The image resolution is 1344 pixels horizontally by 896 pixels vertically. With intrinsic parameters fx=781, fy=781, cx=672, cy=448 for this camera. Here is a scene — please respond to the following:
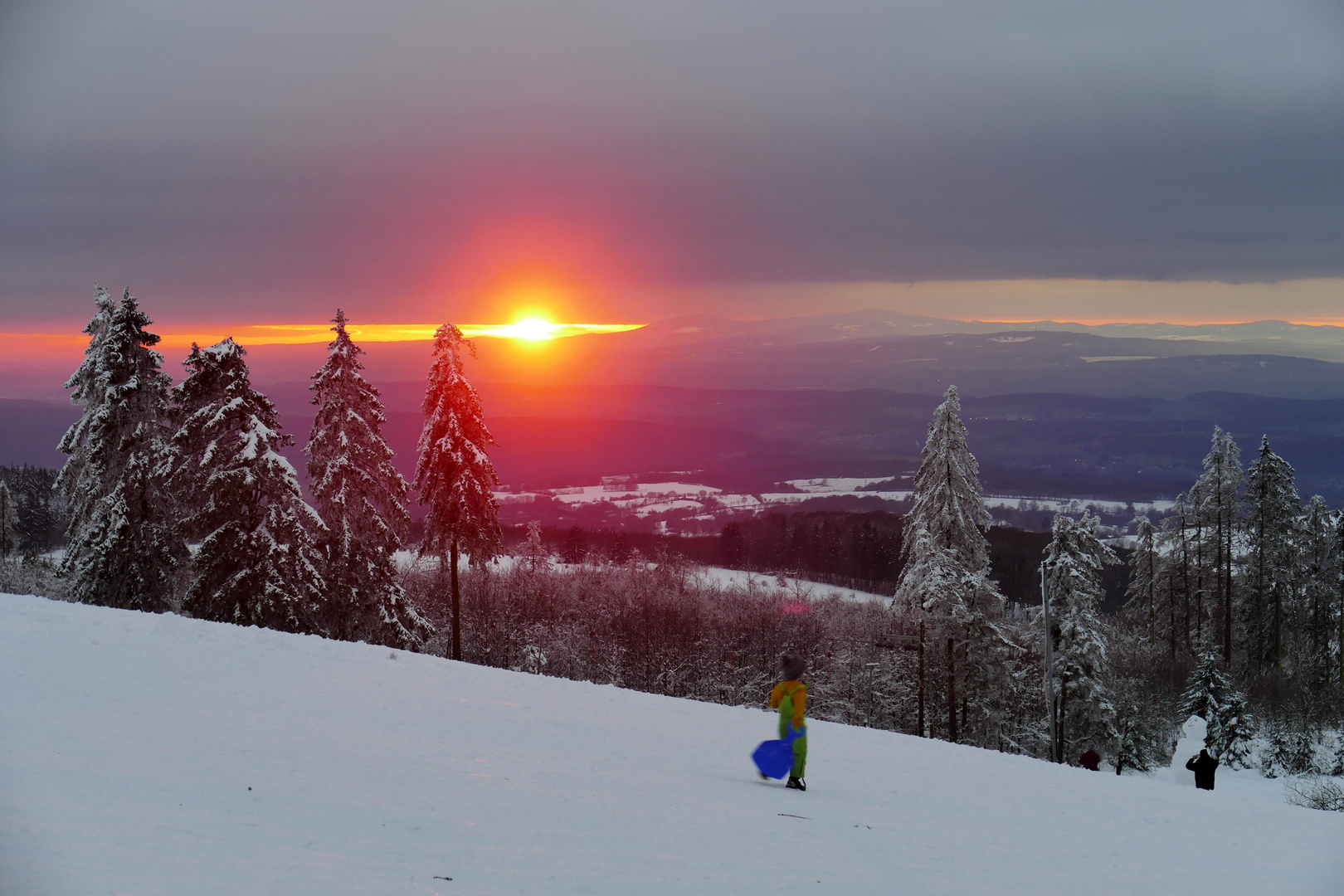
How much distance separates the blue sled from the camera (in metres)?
12.0

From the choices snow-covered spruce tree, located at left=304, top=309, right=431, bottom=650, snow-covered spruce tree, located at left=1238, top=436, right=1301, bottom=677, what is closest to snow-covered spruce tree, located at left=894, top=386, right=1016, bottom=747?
snow-covered spruce tree, located at left=304, top=309, right=431, bottom=650

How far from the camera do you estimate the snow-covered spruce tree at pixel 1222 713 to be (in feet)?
131

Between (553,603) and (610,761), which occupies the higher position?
(610,761)

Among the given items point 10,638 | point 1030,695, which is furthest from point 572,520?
point 10,638

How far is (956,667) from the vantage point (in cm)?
3488

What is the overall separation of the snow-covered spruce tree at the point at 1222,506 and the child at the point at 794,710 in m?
49.2

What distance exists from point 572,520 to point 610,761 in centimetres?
17094

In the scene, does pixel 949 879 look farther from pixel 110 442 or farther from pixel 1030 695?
pixel 1030 695

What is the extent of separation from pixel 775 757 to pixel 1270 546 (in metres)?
50.6

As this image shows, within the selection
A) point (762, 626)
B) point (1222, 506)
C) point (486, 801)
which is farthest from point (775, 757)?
point (762, 626)

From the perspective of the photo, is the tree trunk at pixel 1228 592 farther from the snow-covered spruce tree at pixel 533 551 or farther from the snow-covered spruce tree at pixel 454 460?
the snow-covered spruce tree at pixel 533 551

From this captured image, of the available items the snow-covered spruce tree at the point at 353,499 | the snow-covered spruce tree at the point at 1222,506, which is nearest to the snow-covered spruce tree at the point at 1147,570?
the snow-covered spruce tree at the point at 1222,506

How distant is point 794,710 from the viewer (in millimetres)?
11555

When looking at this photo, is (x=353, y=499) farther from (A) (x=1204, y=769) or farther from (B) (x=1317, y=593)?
(B) (x=1317, y=593)
